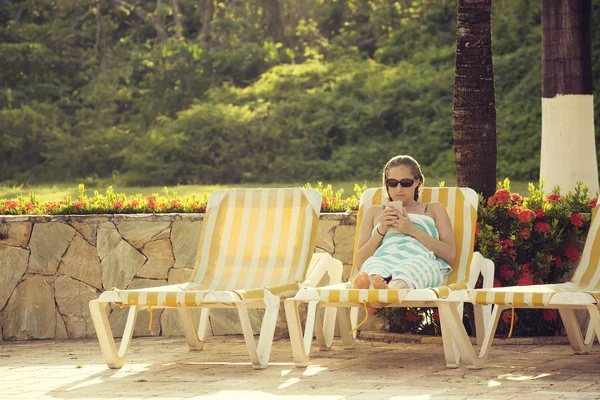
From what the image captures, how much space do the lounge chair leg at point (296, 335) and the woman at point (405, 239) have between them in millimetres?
386

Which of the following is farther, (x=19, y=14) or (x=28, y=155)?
(x=19, y=14)

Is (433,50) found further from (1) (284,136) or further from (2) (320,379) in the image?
(2) (320,379)

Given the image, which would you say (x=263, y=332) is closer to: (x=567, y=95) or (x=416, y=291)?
(x=416, y=291)

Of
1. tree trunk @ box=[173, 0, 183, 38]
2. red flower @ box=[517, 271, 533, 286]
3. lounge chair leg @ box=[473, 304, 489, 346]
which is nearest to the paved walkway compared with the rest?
lounge chair leg @ box=[473, 304, 489, 346]

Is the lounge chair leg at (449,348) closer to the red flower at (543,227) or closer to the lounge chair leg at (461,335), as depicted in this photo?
the lounge chair leg at (461,335)

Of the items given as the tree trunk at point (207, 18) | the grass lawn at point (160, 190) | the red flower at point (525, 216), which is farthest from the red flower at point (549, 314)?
the tree trunk at point (207, 18)

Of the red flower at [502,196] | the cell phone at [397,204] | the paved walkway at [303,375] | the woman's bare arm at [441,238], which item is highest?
the red flower at [502,196]

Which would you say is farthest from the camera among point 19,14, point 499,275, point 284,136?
point 19,14

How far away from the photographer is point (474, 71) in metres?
7.96

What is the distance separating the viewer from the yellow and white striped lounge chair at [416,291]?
6094mm

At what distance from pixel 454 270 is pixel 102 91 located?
1532cm

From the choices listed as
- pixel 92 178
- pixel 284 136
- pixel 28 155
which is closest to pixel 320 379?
pixel 284 136

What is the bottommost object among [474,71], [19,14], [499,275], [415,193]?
[499,275]

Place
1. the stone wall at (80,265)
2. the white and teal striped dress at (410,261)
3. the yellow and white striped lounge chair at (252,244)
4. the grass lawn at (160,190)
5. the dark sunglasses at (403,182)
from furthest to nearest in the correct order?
the grass lawn at (160,190) < the stone wall at (80,265) < the yellow and white striped lounge chair at (252,244) < the dark sunglasses at (403,182) < the white and teal striped dress at (410,261)
